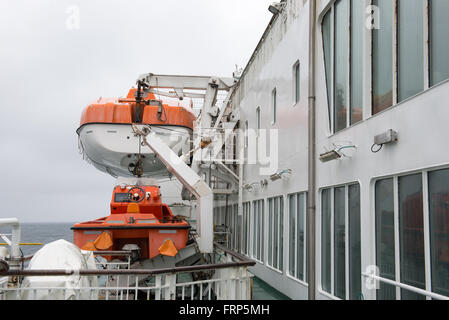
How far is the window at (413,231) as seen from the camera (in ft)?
11.4

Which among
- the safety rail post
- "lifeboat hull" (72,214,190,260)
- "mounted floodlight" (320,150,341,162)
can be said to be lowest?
the safety rail post

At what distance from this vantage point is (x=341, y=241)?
17.9 ft

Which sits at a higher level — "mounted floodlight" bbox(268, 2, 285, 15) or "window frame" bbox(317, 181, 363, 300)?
"mounted floodlight" bbox(268, 2, 285, 15)

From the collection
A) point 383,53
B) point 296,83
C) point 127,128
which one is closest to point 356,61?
point 383,53

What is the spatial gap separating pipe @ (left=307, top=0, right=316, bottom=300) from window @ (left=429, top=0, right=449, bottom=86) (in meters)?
2.82

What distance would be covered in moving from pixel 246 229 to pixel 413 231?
27.4ft

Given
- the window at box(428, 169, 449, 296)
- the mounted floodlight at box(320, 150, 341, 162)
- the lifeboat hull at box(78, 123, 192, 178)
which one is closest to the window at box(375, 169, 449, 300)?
the window at box(428, 169, 449, 296)

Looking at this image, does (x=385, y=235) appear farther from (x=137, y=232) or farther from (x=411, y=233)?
(x=137, y=232)

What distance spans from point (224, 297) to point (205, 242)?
2.72m

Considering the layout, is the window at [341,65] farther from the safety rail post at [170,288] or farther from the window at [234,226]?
the window at [234,226]

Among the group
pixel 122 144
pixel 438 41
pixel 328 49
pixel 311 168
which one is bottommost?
pixel 311 168

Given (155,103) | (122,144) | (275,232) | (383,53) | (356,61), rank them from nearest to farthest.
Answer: (383,53), (356,61), (275,232), (155,103), (122,144)

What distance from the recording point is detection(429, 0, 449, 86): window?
350 cm

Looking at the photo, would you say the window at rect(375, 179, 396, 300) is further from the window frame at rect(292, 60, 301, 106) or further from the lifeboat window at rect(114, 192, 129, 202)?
the lifeboat window at rect(114, 192, 129, 202)
